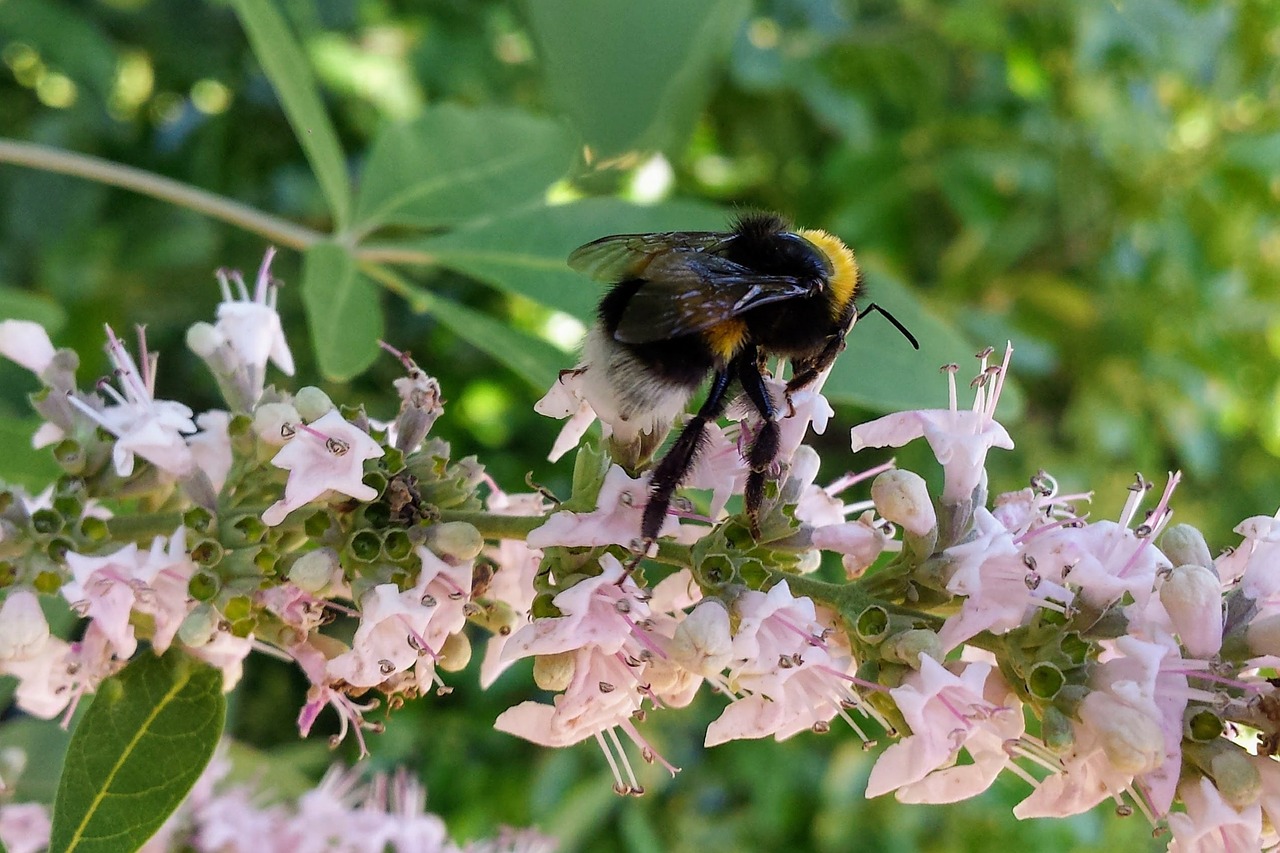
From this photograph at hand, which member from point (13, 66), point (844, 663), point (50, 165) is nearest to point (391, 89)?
point (13, 66)

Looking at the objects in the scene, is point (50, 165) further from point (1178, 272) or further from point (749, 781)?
point (1178, 272)

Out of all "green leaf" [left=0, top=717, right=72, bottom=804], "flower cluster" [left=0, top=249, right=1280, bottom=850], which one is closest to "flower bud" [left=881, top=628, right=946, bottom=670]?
"flower cluster" [left=0, top=249, right=1280, bottom=850]

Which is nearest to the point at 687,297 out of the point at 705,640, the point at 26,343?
the point at 705,640

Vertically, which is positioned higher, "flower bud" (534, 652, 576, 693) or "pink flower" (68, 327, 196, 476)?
"pink flower" (68, 327, 196, 476)

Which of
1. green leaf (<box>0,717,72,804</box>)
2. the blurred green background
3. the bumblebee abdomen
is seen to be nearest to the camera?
the bumblebee abdomen

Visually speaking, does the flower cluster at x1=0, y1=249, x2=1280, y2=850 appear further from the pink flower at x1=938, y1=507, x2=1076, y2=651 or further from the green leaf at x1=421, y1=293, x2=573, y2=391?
the green leaf at x1=421, y1=293, x2=573, y2=391

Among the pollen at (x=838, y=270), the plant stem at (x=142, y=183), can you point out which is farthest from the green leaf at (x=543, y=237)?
the pollen at (x=838, y=270)
